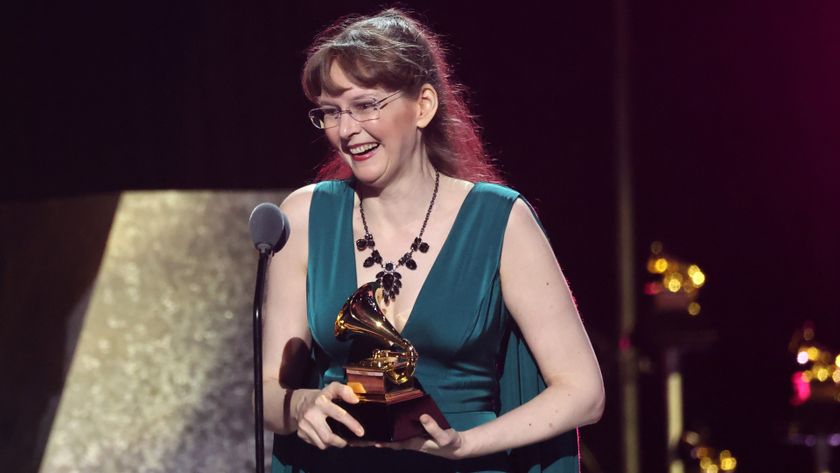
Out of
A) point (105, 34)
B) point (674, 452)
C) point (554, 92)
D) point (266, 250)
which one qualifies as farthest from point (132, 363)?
point (674, 452)

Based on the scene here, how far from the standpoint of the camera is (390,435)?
181 cm

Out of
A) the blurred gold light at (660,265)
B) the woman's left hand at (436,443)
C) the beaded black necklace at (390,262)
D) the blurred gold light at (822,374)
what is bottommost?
the blurred gold light at (822,374)

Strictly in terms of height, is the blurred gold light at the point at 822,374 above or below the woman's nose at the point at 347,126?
below

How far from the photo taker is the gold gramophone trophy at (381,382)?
1812 mm

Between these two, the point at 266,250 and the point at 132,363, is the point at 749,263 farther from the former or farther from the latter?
the point at 266,250

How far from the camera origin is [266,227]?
190 centimetres

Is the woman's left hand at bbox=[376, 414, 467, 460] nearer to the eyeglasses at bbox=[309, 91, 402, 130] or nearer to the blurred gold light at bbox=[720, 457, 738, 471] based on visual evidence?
the eyeglasses at bbox=[309, 91, 402, 130]

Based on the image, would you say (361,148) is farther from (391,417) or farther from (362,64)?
(391,417)

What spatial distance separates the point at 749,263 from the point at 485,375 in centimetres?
275

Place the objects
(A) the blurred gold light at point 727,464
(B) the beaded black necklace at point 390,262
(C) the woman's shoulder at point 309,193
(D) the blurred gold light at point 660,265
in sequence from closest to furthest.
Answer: (B) the beaded black necklace at point 390,262 < (C) the woman's shoulder at point 309,193 < (D) the blurred gold light at point 660,265 < (A) the blurred gold light at point 727,464

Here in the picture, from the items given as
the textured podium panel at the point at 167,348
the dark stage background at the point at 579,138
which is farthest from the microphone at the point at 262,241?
the dark stage background at the point at 579,138

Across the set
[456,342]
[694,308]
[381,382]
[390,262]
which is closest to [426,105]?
[390,262]

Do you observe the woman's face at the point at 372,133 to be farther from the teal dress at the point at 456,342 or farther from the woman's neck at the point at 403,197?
the teal dress at the point at 456,342

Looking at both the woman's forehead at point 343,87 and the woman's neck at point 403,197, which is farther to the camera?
the woman's neck at point 403,197
